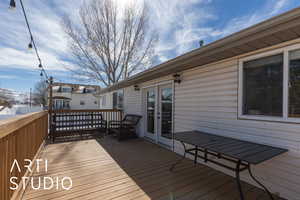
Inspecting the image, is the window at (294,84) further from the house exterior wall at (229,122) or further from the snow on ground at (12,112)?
the snow on ground at (12,112)

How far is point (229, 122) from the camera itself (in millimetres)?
2801

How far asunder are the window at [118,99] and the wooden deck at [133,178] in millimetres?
3843

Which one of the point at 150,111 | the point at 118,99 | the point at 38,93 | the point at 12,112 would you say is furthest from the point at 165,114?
the point at 38,93

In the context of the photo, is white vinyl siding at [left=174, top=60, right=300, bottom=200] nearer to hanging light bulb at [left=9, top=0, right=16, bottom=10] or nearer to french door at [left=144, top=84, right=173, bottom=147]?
french door at [left=144, top=84, right=173, bottom=147]

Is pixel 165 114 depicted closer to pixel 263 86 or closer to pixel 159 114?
pixel 159 114

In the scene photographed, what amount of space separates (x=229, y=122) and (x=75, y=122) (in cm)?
537

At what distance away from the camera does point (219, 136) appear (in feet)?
9.45

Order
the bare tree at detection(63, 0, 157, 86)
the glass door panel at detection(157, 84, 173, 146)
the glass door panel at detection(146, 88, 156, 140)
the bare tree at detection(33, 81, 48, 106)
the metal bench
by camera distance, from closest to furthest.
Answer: the metal bench
the glass door panel at detection(157, 84, 173, 146)
the glass door panel at detection(146, 88, 156, 140)
the bare tree at detection(63, 0, 157, 86)
the bare tree at detection(33, 81, 48, 106)

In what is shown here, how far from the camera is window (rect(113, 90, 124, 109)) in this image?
7.48 metres

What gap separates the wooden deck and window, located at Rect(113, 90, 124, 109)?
384 centimetres

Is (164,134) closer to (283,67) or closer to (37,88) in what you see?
(283,67)

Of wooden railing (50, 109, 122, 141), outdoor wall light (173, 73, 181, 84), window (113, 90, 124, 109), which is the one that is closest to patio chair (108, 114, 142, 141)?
wooden railing (50, 109, 122, 141)

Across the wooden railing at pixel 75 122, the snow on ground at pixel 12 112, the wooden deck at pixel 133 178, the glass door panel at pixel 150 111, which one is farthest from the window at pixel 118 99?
the wooden deck at pixel 133 178

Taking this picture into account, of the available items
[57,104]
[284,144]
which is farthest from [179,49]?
[57,104]
